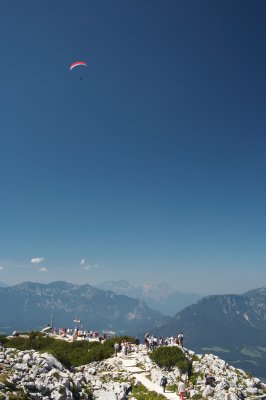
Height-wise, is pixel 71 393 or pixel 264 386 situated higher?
pixel 71 393

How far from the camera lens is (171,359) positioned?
45969mm

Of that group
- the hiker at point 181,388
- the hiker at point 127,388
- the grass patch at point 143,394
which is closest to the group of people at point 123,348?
the hiker at point 127,388

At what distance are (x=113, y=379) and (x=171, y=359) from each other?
28.4 feet

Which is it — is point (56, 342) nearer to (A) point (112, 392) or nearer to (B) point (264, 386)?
(A) point (112, 392)

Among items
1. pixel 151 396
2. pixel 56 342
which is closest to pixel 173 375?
pixel 151 396

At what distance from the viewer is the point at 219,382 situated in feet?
131

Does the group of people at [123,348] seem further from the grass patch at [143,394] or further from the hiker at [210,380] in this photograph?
the hiker at [210,380]

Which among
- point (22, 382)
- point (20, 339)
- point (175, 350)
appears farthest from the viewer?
point (20, 339)

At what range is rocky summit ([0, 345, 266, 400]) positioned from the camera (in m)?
29.3

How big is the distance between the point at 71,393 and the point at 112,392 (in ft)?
24.4

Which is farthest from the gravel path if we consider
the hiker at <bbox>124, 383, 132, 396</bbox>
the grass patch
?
the hiker at <bbox>124, 383, 132, 396</bbox>

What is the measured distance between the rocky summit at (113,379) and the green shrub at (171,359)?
74 cm

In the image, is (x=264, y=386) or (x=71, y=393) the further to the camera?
(x=264, y=386)

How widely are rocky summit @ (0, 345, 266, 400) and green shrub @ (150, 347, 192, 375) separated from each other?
0.74 metres
